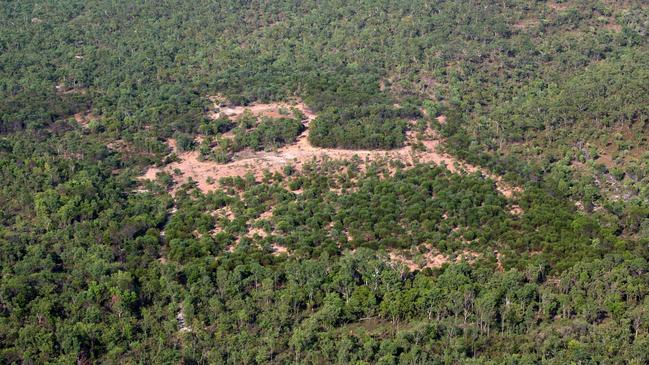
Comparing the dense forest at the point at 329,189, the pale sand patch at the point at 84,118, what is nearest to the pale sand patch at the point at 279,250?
the dense forest at the point at 329,189

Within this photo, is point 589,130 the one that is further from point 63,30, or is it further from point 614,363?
point 63,30

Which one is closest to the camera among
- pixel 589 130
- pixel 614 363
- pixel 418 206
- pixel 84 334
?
pixel 614 363

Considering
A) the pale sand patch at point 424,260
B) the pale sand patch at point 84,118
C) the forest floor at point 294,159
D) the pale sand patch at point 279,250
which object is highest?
the pale sand patch at point 424,260

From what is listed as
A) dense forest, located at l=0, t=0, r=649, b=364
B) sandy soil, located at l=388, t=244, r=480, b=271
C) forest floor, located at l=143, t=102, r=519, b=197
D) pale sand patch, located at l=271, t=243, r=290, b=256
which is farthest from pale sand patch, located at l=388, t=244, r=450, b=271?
forest floor, located at l=143, t=102, r=519, b=197

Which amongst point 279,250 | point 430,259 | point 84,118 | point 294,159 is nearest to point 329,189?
point 294,159

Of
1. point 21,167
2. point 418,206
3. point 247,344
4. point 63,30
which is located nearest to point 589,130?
point 418,206

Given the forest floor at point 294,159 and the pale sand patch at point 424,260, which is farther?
the forest floor at point 294,159

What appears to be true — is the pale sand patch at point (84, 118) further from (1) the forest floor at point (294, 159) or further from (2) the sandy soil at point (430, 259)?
(2) the sandy soil at point (430, 259)
